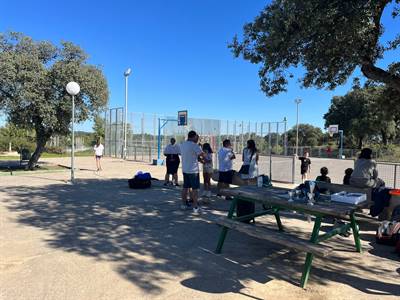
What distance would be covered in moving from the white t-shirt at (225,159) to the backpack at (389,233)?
4.53 metres

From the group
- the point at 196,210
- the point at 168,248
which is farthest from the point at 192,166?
the point at 168,248

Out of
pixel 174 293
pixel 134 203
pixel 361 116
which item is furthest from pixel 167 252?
pixel 361 116

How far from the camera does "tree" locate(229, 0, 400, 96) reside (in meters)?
6.19

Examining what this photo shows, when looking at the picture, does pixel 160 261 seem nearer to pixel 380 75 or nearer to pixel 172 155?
pixel 380 75

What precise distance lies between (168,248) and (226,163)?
4703 millimetres

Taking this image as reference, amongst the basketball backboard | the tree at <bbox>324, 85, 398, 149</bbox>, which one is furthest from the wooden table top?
the tree at <bbox>324, 85, 398, 149</bbox>

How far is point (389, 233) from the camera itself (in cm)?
588

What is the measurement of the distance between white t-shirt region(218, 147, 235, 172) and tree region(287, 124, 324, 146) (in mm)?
64337

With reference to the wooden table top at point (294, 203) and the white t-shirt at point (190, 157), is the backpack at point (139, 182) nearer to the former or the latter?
the white t-shirt at point (190, 157)

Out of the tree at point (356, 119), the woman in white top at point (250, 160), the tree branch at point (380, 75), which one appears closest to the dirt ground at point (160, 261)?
the woman in white top at point (250, 160)

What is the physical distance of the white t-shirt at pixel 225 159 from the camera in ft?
32.0

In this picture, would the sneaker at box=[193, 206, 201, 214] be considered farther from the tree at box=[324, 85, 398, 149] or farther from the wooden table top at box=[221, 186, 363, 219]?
the tree at box=[324, 85, 398, 149]

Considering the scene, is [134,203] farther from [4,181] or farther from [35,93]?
[35,93]

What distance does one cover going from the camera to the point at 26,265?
4.67 meters
